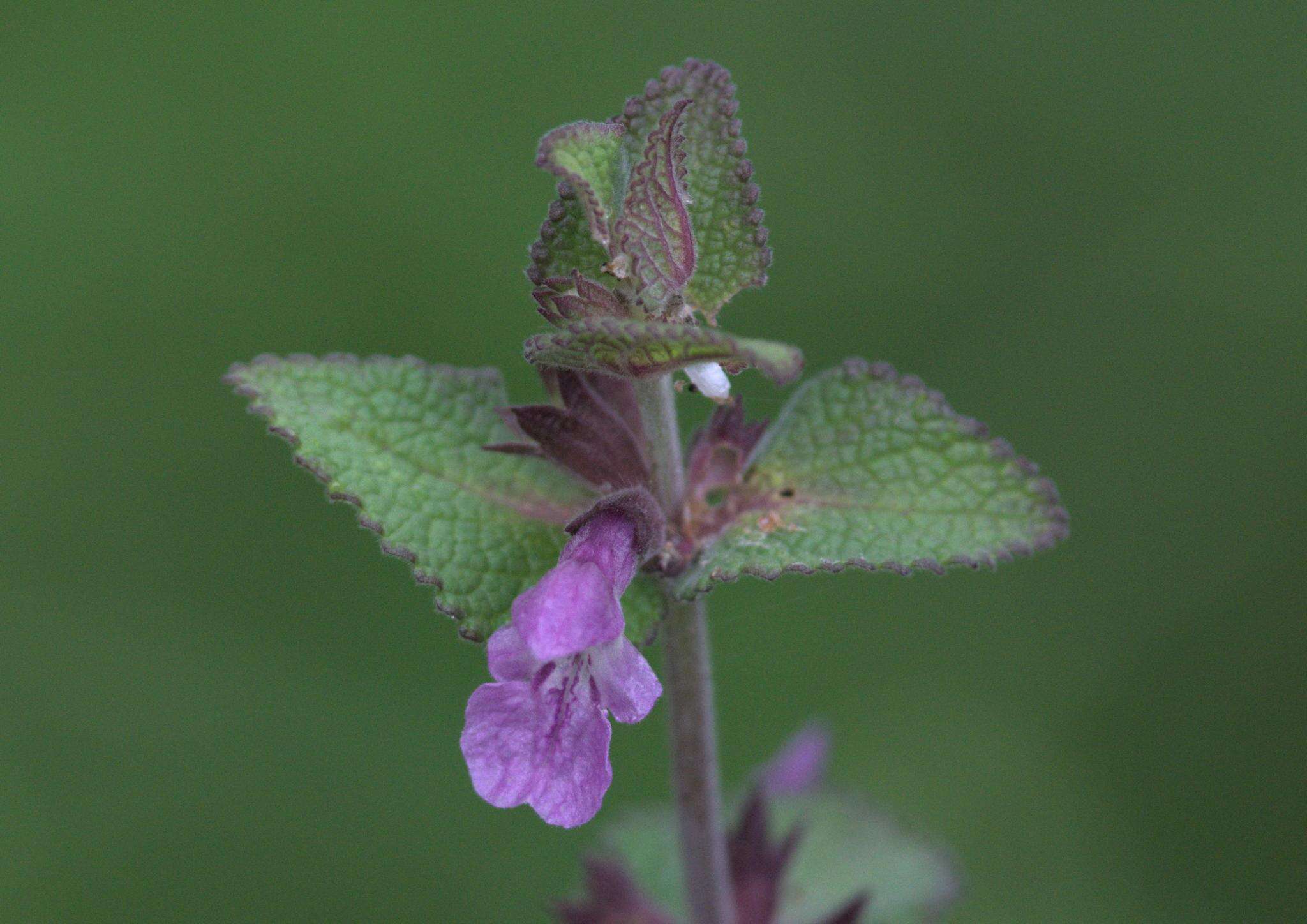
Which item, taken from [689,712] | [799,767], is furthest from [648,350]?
[799,767]

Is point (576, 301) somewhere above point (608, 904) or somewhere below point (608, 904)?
above

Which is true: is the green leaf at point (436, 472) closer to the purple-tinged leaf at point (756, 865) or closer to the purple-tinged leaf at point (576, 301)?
the purple-tinged leaf at point (576, 301)

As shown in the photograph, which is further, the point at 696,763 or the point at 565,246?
the point at 696,763

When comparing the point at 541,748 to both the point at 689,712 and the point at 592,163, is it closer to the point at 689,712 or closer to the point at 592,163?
the point at 689,712

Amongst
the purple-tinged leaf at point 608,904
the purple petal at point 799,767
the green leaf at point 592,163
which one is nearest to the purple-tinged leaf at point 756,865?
the purple-tinged leaf at point 608,904

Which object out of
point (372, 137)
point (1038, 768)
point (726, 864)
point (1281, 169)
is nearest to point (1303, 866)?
point (1038, 768)
